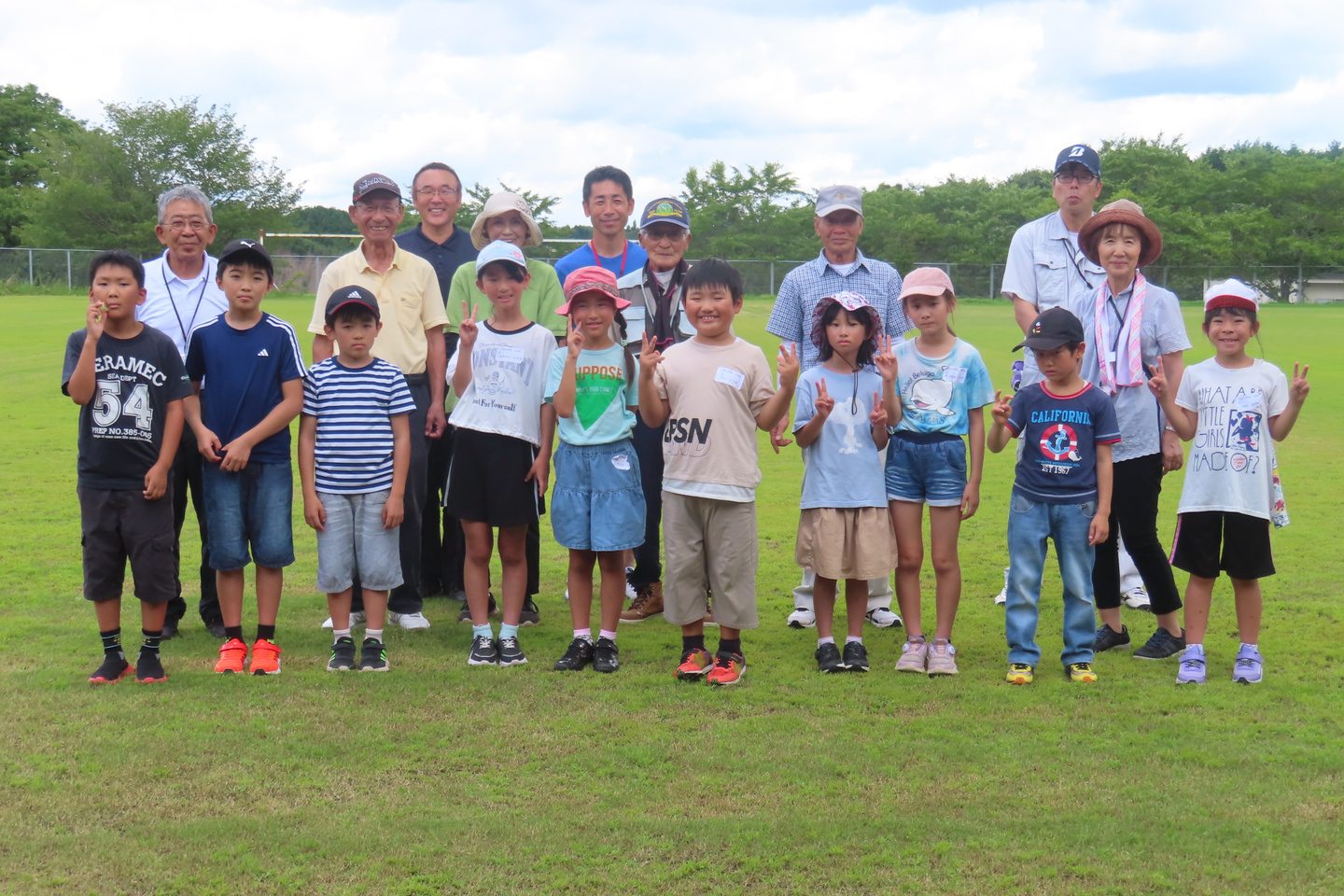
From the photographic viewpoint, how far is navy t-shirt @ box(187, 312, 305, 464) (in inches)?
189

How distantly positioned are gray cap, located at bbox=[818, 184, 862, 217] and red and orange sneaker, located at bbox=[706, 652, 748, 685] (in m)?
2.11

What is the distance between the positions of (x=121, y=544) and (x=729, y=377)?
2.53 metres

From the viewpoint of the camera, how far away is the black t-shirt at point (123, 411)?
4520 mm

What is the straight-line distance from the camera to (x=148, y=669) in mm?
4621

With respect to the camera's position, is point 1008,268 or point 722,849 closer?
point 722,849

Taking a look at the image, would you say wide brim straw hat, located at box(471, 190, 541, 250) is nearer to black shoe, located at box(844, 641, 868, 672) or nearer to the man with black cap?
the man with black cap

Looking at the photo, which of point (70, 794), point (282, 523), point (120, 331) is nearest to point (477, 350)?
point (282, 523)

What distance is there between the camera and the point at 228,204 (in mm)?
47594

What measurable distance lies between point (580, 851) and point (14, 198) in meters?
53.7

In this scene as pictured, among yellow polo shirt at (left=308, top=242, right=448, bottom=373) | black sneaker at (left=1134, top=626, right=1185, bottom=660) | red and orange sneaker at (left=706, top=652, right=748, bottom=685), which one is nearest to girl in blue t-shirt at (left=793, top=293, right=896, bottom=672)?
red and orange sneaker at (left=706, top=652, right=748, bottom=685)

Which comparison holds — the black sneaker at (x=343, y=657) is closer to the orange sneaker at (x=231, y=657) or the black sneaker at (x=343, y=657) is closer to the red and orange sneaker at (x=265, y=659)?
the red and orange sneaker at (x=265, y=659)

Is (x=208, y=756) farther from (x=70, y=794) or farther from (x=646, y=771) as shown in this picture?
(x=646, y=771)

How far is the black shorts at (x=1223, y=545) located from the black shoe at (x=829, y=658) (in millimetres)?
1474

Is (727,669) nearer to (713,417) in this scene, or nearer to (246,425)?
(713,417)
